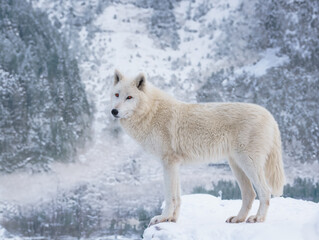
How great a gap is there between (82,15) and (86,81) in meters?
7.03

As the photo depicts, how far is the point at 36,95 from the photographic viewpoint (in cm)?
2492

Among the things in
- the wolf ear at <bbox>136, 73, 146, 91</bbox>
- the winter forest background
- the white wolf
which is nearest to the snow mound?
the white wolf

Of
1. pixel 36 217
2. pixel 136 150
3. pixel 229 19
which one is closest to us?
pixel 136 150

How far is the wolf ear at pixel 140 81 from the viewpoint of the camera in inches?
192

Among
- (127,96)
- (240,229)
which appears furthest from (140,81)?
(240,229)

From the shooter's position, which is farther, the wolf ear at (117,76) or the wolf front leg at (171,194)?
the wolf ear at (117,76)

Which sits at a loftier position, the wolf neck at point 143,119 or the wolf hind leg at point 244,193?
the wolf neck at point 143,119

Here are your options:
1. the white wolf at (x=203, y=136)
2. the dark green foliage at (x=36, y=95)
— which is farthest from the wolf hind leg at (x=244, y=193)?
the dark green foliage at (x=36, y=95)

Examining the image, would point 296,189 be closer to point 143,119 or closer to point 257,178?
point 257,178

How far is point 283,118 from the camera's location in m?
22.5

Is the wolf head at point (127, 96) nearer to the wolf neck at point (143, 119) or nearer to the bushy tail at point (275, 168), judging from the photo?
the wolf neck at point (143, 119)

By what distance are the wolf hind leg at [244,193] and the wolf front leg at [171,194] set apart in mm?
760

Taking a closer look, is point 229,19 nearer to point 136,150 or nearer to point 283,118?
point 283,118

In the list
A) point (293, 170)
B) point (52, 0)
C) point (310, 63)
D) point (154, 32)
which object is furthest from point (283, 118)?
point (52, 0)
